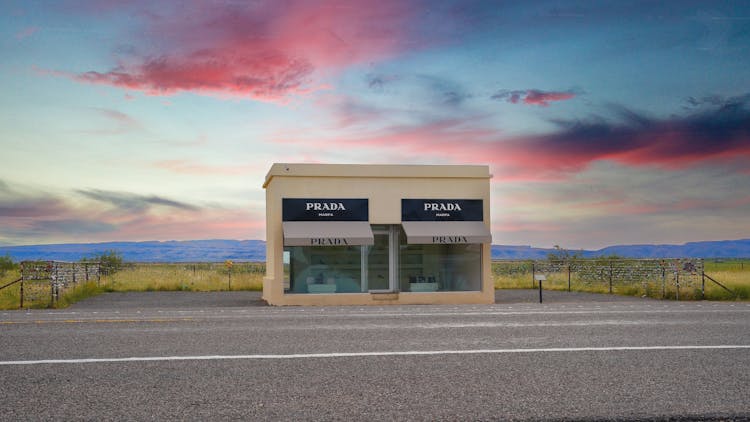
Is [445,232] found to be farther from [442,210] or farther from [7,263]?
[7,263]

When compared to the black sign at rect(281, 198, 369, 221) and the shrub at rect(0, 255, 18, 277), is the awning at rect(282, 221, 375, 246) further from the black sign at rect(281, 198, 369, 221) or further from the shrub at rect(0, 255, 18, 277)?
the shrub at rect(0, 255, 18, 277)

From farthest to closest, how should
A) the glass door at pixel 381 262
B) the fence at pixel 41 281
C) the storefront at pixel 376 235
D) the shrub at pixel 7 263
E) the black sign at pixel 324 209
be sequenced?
1. the shrub at pixel 7 263
2. the glass door at pixel 381 262
3. the black sign at pixel 324 209
4. the storefront at pixel 376 235
5. the fence at pixel 41 281

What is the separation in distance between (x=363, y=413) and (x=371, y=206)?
21.9m

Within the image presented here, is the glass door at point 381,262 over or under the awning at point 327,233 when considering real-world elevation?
under

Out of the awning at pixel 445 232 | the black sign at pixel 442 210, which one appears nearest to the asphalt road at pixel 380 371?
the awning at pixel 445 232

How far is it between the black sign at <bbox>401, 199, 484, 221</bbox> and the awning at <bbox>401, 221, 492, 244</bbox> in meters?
0.20

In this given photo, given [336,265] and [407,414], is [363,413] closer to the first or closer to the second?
[407,414]

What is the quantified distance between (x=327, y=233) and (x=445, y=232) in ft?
14.9

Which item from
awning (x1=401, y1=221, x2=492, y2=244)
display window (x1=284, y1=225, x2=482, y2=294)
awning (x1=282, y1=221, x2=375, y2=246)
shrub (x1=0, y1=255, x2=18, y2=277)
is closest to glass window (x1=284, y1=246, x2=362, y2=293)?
display window (x1=284, y1=225, x2=482, y2=294)

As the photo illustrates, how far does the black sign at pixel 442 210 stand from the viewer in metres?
28.2

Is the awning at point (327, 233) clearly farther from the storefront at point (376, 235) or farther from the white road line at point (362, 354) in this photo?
the white road line at point (362, 354)

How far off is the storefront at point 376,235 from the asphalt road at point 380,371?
44.6ft

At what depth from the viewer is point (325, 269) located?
1088 inches

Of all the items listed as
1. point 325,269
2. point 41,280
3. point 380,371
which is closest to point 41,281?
point 41,280
